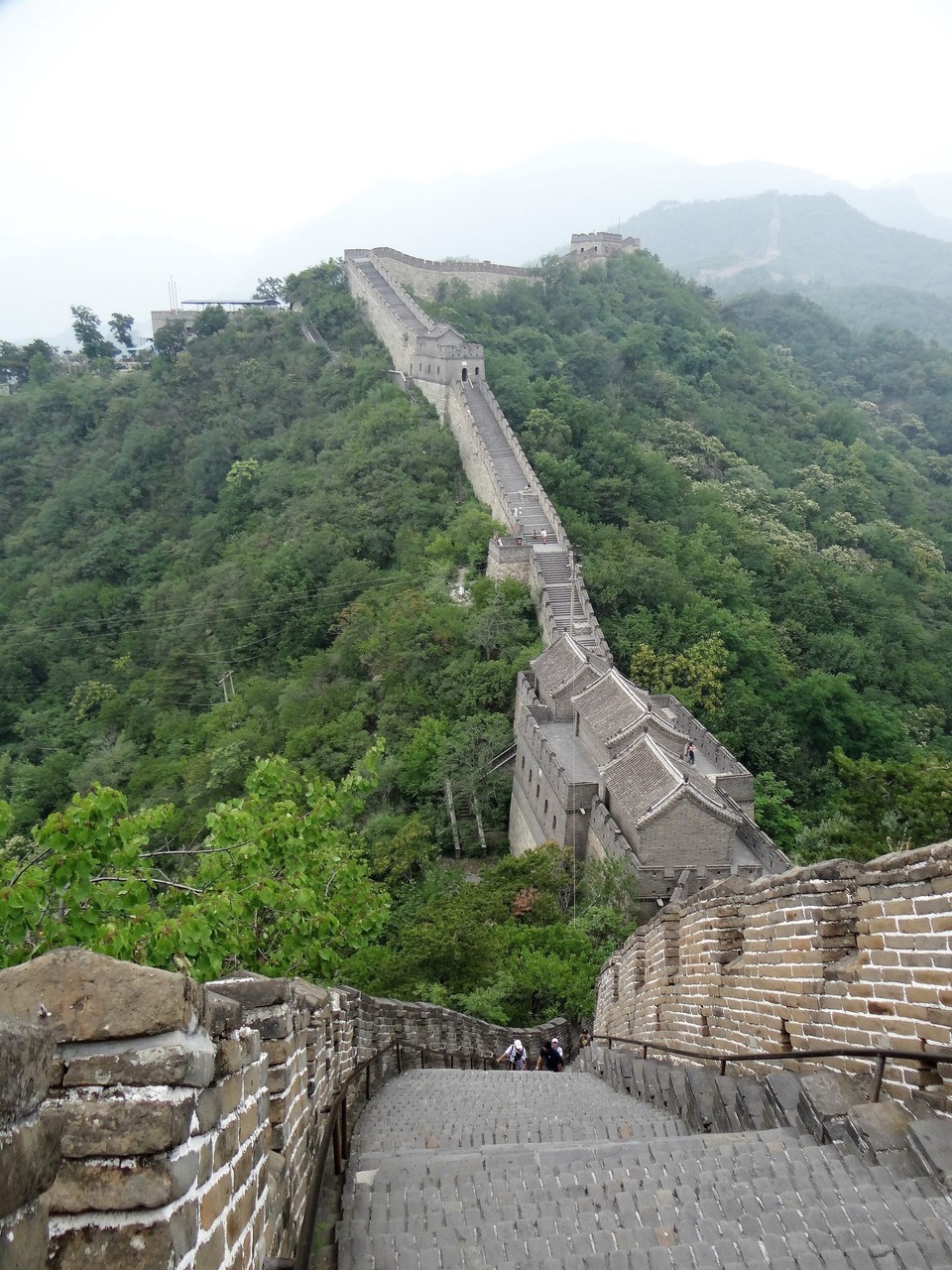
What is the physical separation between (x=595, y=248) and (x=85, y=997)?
2907 inches

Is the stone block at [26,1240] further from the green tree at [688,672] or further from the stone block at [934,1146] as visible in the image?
the green tree at [688,672]

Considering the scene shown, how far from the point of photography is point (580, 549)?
118 ft

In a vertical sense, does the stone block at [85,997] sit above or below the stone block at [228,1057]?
above

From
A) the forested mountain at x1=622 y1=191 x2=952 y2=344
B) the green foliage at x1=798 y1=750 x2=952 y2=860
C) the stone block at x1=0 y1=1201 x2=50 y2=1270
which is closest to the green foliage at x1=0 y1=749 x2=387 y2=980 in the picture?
the stone block at x1=0 y1=1201 x2=50 y2=1270

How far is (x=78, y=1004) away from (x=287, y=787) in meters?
8.10

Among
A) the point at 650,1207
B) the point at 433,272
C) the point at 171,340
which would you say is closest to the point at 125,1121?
Result: the point at 650,1207

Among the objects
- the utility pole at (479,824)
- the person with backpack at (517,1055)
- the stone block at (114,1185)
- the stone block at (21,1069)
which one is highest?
the stone block at (21,1069)

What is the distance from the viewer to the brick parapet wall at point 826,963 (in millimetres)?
4824

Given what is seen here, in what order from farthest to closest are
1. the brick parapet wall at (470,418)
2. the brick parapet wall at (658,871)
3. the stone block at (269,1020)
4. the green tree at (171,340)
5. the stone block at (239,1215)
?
the green tree at (171,340)
the brick parapet wall at (470,418)
the brick parapet wall at (658,871)
the stone block at (269,1020)
the stone block at (239,1215)

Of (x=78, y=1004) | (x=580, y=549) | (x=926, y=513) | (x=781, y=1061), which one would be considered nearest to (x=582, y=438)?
(x=580, y=549)

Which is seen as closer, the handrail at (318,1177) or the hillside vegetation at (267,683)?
the handrail at (318,1177)

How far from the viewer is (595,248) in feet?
224

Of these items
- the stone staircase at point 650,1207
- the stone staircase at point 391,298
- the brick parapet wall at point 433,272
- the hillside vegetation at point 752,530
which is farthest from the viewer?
the brick parapet wall at point 433,272

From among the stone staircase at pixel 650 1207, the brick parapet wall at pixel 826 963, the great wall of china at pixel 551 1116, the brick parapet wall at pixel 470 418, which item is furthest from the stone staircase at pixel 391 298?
the stone staircase at pixel 650 1207
